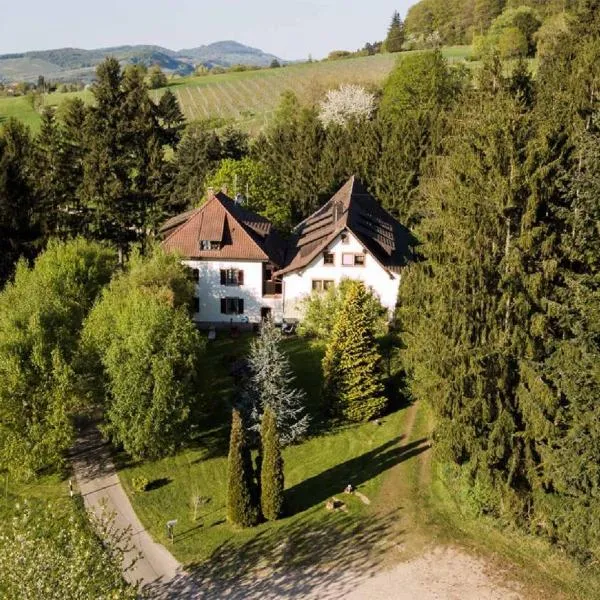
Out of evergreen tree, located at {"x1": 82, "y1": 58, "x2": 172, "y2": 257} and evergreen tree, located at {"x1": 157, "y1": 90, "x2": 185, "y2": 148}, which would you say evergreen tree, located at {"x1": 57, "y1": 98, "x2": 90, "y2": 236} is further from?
evergreen tree, located at {"x1": 157, "y1": 90, "x2": 185, "y2": 148}

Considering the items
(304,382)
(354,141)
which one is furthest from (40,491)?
(354,141)

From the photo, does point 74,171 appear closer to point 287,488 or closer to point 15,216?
point 15,216

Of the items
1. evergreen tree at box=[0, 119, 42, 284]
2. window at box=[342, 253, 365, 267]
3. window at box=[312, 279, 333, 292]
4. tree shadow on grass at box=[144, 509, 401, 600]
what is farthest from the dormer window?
tree shadow on grass at box=[144, 509, 401, 600]

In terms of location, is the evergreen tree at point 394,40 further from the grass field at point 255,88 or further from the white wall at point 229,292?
the white wall at point 229,292

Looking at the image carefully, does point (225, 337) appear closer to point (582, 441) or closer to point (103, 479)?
point (103, 479)

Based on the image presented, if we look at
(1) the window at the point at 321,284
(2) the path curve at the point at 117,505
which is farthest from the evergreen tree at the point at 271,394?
(1) the window at the point at 321,284
